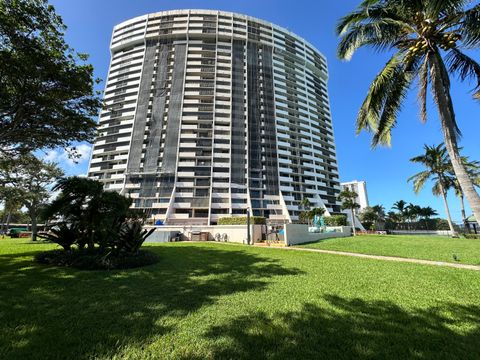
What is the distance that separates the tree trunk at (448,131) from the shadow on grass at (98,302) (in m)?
5.63

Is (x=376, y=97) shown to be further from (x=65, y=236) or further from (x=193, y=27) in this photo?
(x=193, y=27)

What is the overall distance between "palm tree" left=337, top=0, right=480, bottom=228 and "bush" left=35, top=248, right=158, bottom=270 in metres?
10.9

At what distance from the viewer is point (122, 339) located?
3365 millimetres

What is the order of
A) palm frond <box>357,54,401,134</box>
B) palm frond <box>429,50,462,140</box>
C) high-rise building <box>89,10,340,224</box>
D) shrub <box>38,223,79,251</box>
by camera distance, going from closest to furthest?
1. palm frond <box>429,50,462,140</box>
2. palm frond <box>357,54,401,134</box>
3. shrub <box>38,223,79,251</box>
4. high-rise building <box>89,10,340,224</box>

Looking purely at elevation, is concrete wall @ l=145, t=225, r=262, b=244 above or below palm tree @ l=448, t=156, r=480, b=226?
below

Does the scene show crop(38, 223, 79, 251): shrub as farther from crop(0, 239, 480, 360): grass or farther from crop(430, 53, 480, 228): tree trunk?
crop(430, 53, 480, 228): tree trunk

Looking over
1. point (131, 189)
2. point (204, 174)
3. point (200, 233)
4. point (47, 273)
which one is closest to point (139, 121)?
point (131, 189)

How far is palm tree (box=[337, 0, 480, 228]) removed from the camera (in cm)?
635

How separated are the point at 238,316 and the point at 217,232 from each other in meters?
27.0

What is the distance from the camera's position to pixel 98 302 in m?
5.00

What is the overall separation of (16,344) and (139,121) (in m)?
63.3

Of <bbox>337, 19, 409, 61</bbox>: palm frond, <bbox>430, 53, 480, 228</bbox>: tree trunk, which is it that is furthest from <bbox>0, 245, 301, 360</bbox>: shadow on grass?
<bbox>337, 19, 409, 61</bbox>: palm frond

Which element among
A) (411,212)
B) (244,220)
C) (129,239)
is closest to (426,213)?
(411,212)

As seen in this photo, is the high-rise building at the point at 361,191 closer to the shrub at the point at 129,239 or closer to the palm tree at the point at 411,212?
the palm tree at the point at 411,212
